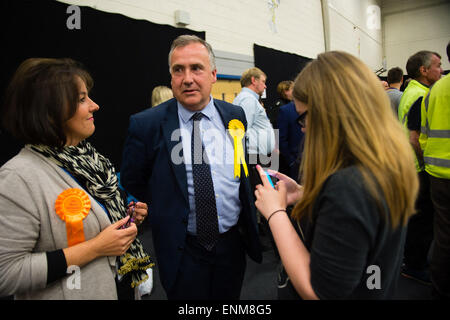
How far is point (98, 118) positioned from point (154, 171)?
6.22 ft

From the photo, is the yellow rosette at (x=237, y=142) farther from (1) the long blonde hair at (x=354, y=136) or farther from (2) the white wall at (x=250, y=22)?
(2) the white wall at (x=250, y=22)

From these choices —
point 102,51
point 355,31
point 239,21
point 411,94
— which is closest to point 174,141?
point 102,51

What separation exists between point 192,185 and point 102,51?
2.27 metres

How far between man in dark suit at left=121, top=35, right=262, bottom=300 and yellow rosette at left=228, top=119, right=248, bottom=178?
0.02m

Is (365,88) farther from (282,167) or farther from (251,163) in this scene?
(282,167)

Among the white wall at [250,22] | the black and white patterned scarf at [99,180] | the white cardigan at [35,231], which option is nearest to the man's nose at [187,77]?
the black and white patterned scarf at [99,180]

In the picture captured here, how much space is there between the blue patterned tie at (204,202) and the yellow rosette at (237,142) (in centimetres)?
16

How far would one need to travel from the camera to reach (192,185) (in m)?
1.22

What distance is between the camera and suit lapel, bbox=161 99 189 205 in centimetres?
118

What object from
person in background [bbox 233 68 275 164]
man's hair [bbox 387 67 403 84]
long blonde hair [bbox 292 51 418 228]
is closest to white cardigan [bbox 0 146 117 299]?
long blonde hair [bbox 292 51 418 228]

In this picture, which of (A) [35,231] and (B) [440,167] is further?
(B) [440,167]

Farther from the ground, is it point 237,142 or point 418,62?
point 418,62

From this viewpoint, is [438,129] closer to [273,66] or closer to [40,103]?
[40,103]
